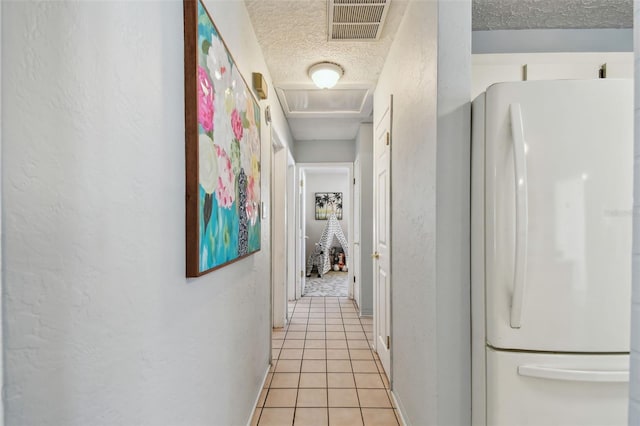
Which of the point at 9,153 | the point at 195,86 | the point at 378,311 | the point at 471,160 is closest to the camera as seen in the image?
the point at 9,153

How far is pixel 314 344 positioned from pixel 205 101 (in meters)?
2.57

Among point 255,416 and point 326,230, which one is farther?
point 326,230

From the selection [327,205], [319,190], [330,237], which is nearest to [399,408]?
[330,237]

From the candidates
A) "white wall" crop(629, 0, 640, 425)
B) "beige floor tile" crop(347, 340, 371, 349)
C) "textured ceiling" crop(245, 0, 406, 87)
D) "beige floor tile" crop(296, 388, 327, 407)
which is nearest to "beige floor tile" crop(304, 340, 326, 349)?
"beige floor tile" crop(347, 340, 371, 349)

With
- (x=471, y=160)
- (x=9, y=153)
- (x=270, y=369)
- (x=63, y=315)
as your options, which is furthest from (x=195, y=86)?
(x=270, y=369)

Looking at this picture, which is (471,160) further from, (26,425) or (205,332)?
(26,425)

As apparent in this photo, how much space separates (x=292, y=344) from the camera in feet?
10.1

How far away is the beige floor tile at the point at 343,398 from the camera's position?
2.09 meters

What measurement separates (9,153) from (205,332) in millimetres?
889

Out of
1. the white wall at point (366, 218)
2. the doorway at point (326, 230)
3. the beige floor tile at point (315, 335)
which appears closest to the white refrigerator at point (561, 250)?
the beige floor tile at point (315, 335)

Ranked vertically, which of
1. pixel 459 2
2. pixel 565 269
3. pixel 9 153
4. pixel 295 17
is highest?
pixel 295 17

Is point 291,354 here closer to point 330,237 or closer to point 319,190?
point 330,237

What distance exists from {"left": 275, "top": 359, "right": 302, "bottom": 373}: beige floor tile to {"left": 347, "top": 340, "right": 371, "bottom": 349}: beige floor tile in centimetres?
56

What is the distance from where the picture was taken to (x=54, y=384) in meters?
0.54
